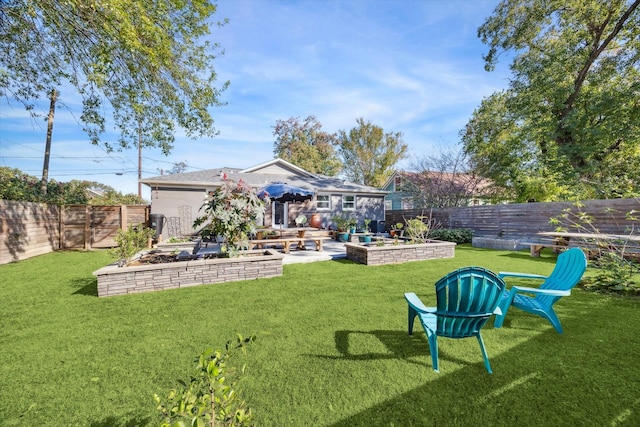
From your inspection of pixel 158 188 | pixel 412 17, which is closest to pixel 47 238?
pixel 158 188

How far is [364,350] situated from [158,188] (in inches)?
530

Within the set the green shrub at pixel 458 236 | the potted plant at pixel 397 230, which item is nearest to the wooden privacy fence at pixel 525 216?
the green shrub at pixel 458 236

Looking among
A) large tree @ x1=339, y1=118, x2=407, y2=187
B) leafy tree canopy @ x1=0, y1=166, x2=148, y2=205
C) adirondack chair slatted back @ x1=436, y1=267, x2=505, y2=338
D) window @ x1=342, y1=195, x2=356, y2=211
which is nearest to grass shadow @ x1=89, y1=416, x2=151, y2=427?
adirondack chair slatted back @ x1=436, y1=267, x2=505, y2=338

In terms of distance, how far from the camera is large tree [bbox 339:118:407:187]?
99.7 ft

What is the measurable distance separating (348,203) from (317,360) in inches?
579

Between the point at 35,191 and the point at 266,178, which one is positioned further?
the point at 266,178

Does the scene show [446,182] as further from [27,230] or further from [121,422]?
[27,230]

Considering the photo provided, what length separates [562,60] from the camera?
1316 cm

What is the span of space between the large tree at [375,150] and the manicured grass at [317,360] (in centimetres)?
2681

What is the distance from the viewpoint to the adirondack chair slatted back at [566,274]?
135 inches

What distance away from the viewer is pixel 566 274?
3.70m

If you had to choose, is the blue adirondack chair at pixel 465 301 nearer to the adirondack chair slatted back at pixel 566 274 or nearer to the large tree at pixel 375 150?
the adirondack chair slatted back at pixel 566 274

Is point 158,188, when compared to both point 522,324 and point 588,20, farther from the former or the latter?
point 588,20

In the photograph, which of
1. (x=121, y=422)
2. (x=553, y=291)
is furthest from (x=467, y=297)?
(x=121, y=422)
